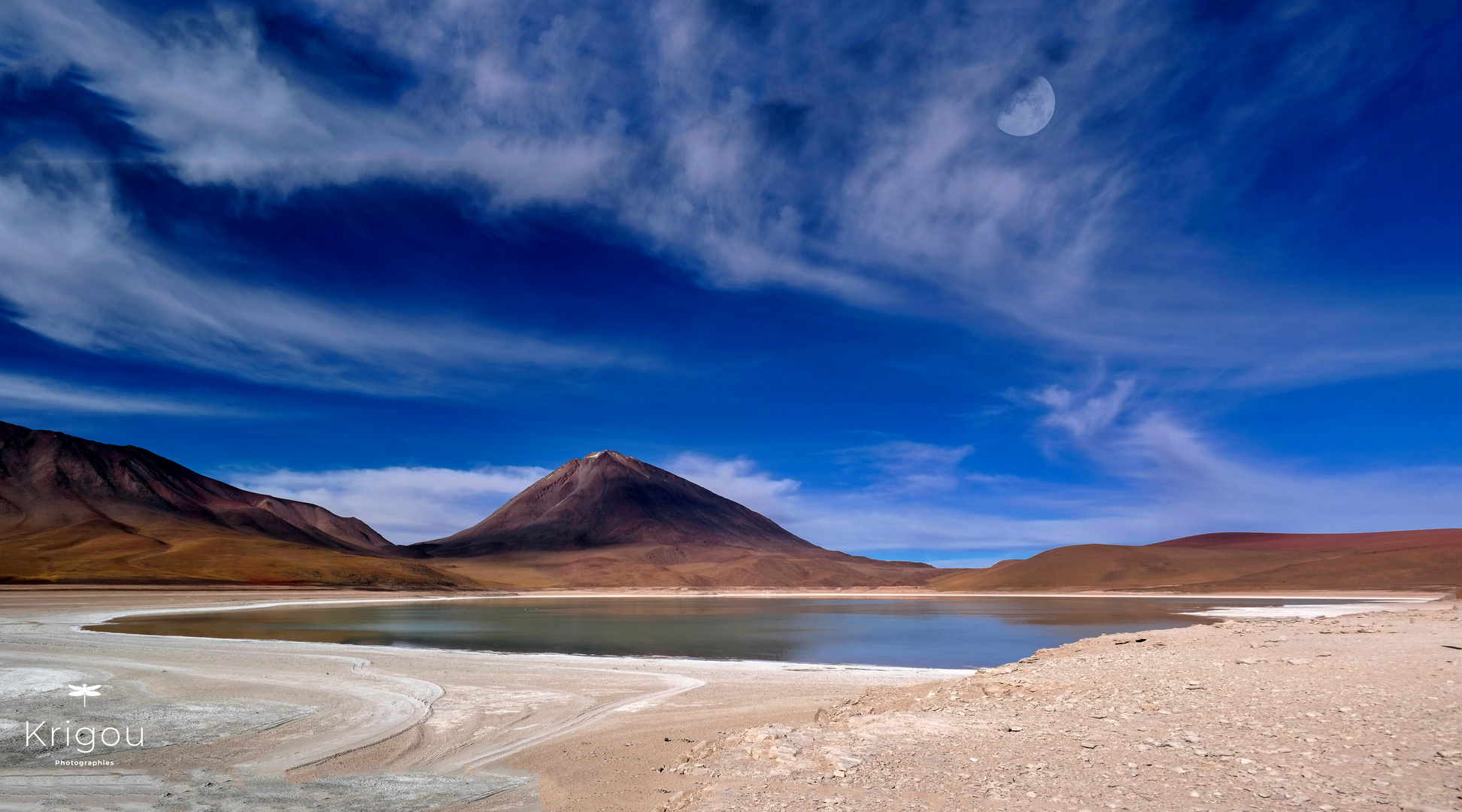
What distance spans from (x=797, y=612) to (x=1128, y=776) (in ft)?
170

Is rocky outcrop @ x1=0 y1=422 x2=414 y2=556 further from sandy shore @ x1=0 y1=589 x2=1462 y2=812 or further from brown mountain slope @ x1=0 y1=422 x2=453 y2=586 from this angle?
sandy shore @ x1=0 y1=589 x2=1462 y2=812

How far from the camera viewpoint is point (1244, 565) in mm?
105125

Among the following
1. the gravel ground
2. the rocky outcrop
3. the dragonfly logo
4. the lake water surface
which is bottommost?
the lake water surface

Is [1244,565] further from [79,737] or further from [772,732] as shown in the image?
[79,737]

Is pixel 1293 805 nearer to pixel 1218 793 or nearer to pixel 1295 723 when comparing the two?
pixel 1218 793

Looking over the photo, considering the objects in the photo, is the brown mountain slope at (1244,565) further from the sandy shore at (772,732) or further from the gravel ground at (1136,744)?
the gravel ground at (1136,744)

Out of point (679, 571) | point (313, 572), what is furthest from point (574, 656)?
point (679, 571)

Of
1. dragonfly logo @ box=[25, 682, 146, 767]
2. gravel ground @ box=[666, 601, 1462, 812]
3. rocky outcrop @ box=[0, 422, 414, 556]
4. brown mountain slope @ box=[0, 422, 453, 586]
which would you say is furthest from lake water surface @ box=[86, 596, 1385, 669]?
rocky outcrop @ box=[0, 422, 414, 556]

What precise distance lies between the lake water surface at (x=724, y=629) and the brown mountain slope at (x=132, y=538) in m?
45.4

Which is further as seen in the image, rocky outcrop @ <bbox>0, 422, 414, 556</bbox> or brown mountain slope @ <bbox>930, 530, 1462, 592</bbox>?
rocky outcrop @ <bbox>0, 422, 414, 556</bbox>

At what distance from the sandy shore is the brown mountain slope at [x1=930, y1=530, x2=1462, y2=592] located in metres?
85.7

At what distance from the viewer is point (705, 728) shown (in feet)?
41.5

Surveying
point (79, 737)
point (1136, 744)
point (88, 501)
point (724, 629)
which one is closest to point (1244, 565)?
point (724, 629)

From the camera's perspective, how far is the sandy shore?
21.5ft
